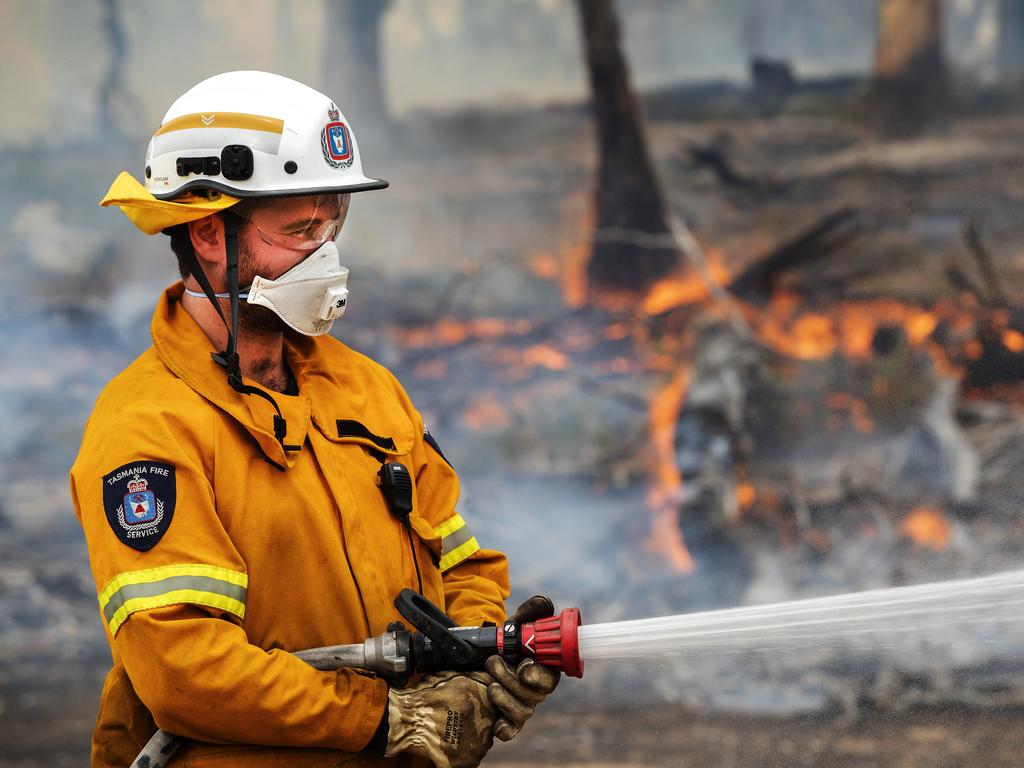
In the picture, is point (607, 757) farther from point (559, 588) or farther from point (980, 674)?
point (980, 674)

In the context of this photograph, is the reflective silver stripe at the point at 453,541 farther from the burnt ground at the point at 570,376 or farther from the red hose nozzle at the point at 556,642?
the burnt ground at the point at 570,376

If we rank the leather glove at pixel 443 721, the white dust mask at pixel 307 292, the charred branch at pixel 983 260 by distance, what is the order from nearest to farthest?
the leather glove at pixel 443 721 → the white dust mask at pixel 307 292 → the charred branch at pixel 983 260

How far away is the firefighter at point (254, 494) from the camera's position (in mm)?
2340

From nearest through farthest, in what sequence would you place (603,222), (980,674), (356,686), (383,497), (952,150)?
1. (356,686)
2. (383,497)
3. (980,674)
4. (952,150)
5. (603,222)

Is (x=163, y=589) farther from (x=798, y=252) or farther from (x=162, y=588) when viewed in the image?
(x=798, y=252)

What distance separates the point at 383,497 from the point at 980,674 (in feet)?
14.3

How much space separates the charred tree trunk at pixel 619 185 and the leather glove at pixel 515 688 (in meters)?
4.61

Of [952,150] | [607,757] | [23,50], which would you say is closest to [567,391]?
[607,757]

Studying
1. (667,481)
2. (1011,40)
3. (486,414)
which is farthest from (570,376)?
(1011,40)

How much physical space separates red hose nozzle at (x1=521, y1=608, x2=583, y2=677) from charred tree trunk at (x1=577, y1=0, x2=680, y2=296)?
15.1 ft

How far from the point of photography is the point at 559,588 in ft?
22.0

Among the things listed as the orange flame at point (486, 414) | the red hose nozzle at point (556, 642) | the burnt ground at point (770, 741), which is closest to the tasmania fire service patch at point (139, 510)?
the red hose nozzle at point (556, 642)

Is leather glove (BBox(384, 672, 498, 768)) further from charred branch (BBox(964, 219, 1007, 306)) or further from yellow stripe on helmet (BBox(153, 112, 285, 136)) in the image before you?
charred branch (BBox(964, 219, 1007, 306))

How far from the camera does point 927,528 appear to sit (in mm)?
6398
